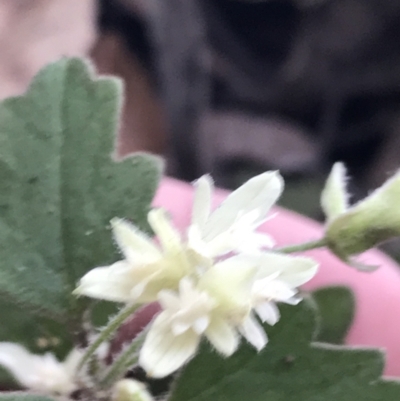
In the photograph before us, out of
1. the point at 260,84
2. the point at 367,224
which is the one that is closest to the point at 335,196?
the point at 367,224

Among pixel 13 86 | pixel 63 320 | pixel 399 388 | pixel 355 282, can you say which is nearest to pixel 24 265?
pixel 63 320

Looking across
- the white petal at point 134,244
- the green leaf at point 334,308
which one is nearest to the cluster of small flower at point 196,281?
the white petal at point 134,244

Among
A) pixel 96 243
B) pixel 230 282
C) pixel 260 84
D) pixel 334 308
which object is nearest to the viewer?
pixel 230 282

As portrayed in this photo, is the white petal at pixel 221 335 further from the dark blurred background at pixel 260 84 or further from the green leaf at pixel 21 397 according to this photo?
the dark blurred background at pixel 260 84

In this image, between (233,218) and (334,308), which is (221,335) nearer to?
(233,218)

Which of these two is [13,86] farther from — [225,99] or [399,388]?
[399,388]

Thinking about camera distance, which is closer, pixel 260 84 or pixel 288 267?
pixel 288 267
